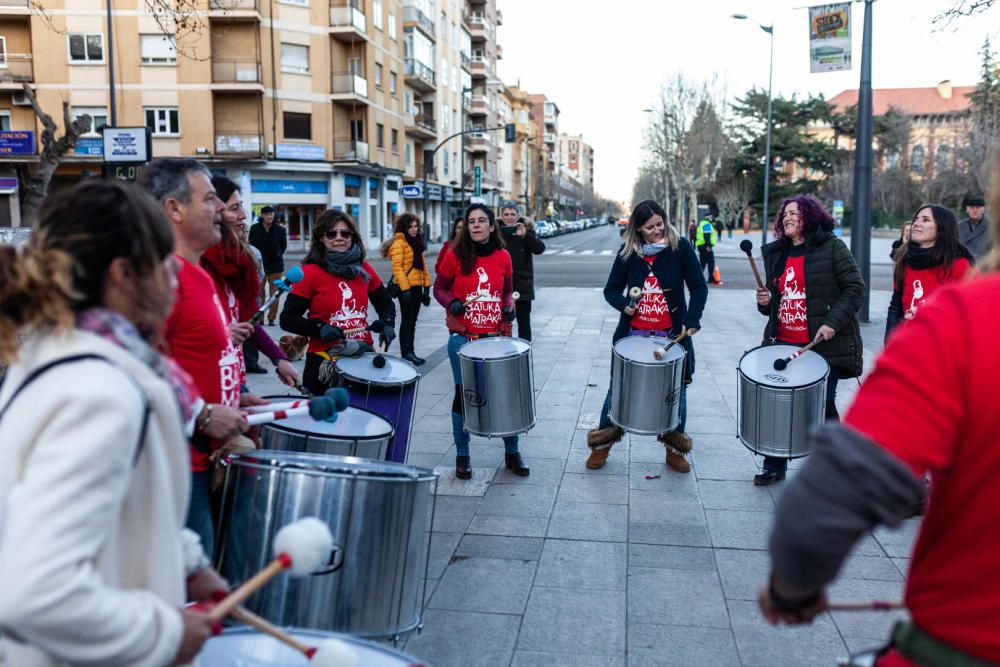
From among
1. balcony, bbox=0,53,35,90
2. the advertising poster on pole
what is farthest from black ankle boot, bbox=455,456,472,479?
balcony, bbox=0,53,35,90

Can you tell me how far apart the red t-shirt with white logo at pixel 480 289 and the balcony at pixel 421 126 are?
42.2m

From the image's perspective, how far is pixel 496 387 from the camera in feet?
16.8

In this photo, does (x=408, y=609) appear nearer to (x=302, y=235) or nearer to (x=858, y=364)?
(x=858, y=364)

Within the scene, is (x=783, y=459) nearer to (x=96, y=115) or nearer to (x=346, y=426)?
(x=346, y=426)

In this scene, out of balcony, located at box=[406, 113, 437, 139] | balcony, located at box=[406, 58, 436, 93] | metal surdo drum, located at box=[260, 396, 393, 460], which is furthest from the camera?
balcony, located at box=[406, 113, 437, 139]

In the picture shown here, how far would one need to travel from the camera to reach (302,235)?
37906 millimetres

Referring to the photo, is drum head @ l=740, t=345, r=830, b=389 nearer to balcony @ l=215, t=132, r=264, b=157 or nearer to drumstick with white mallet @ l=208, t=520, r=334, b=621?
drumstick with white mallet @ l=208, t=520, r=334, b=621

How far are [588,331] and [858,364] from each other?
24.6ft

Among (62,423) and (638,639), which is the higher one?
(62,423)

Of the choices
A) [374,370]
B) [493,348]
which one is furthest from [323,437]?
[493,348]

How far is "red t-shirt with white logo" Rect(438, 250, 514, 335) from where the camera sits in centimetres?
564

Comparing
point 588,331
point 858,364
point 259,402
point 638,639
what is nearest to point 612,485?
point 858,364

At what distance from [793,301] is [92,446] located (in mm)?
4731

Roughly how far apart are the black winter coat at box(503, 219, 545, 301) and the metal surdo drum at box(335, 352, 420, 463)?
5626 millimetres
